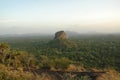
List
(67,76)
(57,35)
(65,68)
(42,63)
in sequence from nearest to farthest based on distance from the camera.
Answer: (67,76) → (65,68) → (42,63) → (57,35)

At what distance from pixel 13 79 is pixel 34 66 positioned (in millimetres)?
9114

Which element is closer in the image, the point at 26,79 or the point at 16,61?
the point at 26,79

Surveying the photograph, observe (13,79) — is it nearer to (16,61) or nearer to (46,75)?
(46,75)

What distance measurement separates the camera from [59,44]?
78.8 metres

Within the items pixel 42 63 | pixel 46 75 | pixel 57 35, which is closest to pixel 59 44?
pixel 57 35

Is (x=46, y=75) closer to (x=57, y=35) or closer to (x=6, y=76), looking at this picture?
(x=6, y=76)

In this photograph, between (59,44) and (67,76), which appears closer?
(67,76)

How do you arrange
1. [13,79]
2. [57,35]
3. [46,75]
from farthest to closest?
[57,35]
[46,75]
[13,79]

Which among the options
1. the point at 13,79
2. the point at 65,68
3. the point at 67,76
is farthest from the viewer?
the point at 65,68

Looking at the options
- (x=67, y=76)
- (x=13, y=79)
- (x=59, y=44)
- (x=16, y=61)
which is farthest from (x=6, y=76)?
(x=59, y=44)

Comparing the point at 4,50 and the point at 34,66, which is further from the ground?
the point at 4,50

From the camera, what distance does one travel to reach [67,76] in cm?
1600

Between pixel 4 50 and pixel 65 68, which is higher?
pixel 4 50

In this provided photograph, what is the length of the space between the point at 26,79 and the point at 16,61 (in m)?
7.58
